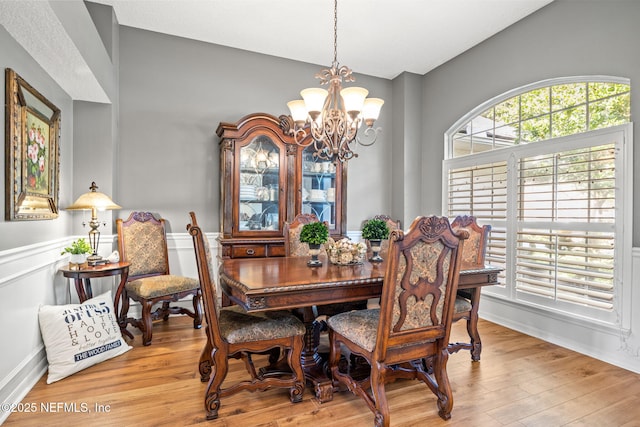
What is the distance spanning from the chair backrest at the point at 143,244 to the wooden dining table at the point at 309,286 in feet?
4.22

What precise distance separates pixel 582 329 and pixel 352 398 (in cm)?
206

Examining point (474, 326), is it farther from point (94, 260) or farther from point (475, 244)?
point (94, 260)

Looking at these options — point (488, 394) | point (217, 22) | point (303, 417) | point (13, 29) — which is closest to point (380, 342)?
point (303, 417)

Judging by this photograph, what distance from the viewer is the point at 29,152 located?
89.7 inches

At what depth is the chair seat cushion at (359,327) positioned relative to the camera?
183 cm

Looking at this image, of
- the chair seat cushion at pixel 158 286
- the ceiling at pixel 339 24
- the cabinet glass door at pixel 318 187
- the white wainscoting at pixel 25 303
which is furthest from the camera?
the cabinet glass door at pixel 318 187

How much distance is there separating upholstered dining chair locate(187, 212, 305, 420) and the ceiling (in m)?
1.96

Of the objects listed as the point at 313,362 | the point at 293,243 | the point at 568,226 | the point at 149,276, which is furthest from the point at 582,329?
the point at 149,276

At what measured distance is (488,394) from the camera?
2.15m

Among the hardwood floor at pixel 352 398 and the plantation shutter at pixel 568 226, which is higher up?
the plantation shutter at pixel 568 226

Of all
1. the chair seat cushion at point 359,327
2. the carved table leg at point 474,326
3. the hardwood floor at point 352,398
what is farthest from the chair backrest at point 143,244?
the carved table leg at point 474,326

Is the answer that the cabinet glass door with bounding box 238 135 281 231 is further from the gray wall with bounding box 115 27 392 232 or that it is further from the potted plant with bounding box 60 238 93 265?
the potted plant with bounding box 60 238 93 265

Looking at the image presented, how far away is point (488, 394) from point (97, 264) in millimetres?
2994

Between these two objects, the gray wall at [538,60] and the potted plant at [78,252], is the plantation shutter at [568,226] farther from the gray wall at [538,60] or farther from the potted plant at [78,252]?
the potted plant at [78,252]
